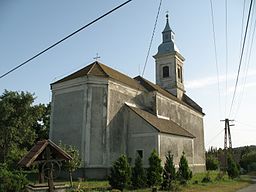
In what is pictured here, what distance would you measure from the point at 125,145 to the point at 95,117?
427cm

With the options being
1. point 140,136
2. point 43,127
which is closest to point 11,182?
point 140,136

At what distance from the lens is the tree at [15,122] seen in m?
37.0

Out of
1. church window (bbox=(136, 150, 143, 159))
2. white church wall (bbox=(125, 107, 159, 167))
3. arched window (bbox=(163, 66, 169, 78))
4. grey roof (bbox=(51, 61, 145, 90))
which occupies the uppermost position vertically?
arched window (bbox=(163, 66, 169, 78))

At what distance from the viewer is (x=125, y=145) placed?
93.0ft

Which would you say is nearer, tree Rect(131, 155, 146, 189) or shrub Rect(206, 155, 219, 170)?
tree Rect(131, 155, 146, 189)

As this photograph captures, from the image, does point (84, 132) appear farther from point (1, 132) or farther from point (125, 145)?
point (1, 132)

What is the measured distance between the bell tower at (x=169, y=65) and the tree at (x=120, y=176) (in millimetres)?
26838

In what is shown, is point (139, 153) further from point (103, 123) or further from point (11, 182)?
point (11, 182)

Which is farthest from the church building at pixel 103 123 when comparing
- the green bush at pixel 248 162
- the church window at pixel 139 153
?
the green bush at pixel 248 162

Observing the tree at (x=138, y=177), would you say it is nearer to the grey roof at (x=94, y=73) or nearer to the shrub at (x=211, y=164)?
the grey roof at (x=94, y=73)

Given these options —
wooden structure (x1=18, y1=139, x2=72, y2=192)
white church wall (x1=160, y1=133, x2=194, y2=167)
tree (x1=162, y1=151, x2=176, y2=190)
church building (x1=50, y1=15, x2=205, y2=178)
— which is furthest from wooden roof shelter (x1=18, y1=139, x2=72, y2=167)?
white church wall (x1=160, y1=133, x2=194, y2=167)

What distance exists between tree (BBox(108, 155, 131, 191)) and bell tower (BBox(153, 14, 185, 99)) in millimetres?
26838

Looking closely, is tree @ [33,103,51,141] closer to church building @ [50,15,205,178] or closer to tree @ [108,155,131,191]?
church building @ [50,15,205,178]

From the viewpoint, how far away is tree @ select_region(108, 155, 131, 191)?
62.5 feet
